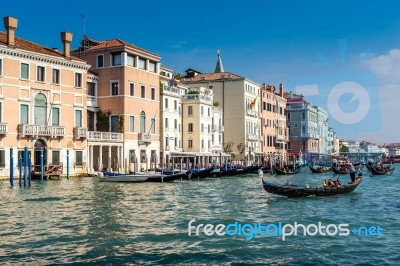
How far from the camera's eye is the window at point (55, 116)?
84.2 feet

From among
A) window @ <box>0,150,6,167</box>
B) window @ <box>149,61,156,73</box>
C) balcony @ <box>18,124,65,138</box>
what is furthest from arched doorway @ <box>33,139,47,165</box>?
window @ <box>149,61,156,73</box>

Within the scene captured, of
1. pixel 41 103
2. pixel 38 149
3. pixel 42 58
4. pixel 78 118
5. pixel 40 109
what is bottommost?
pixel 38 149

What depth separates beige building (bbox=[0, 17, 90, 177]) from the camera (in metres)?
23.5

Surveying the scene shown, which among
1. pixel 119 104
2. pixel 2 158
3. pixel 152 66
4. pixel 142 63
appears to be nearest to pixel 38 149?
pixel 2 158

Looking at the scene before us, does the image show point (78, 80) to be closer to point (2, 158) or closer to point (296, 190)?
point (2, 158)

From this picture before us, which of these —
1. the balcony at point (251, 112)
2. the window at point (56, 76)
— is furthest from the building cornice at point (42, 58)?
the balcony at point (251, 112)

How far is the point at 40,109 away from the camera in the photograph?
25.1 metres

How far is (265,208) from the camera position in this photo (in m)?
13.1

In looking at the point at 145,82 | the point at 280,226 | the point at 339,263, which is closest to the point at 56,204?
the point at 280,226

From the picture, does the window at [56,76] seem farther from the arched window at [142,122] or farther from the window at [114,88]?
the arched window at [142,122]

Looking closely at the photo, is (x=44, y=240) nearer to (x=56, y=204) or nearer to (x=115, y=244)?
(x=115, y=244)

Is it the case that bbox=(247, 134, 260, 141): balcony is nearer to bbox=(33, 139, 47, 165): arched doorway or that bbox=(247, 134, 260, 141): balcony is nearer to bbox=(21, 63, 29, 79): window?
bbox=(33, 139, 47, 165): arched doorway

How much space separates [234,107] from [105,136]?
1757 cm

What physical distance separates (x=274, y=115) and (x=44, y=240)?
45050 millimetres
